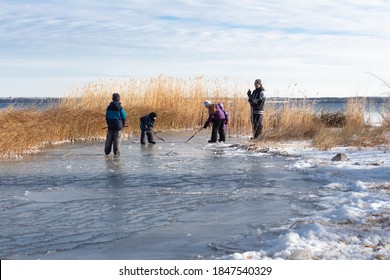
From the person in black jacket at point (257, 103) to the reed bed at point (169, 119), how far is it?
308 mm

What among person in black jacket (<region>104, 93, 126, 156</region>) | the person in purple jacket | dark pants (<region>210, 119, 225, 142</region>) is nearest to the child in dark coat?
the person in purple jacket

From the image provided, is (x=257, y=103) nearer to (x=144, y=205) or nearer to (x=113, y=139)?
(x=113, y=139)

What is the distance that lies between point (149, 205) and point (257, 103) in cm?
990

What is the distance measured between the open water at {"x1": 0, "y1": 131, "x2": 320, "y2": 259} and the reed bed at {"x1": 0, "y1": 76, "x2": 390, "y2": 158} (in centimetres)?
252

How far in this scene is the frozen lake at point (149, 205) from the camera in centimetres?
562

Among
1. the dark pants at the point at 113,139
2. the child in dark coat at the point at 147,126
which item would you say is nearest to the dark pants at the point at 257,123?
the child in dark coat at the point at 147,126

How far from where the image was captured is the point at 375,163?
11.2m

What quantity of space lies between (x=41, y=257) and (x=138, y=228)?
137 cm

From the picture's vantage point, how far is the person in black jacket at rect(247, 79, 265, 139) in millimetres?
17031

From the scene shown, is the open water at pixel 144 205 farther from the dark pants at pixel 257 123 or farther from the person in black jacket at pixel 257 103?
the dark pants at pixel 257 123

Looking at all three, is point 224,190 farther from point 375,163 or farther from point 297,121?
point 297,121

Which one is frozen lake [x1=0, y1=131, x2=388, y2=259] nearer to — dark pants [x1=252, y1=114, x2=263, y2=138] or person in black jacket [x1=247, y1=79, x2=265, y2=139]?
person in black jacket [x1=247, y1=79, x2=265, y2=139]

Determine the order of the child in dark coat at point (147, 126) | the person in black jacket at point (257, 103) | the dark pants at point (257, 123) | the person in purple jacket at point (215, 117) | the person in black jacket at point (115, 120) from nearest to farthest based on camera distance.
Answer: the person in black jacket at point (115, 120) → the person in black jacket at point (257, 103) → the dark pants at point (257, 123) → the child in dark coat at point (147, 126) → the person in purple jacket at point (215, 117)

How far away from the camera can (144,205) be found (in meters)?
7.73
